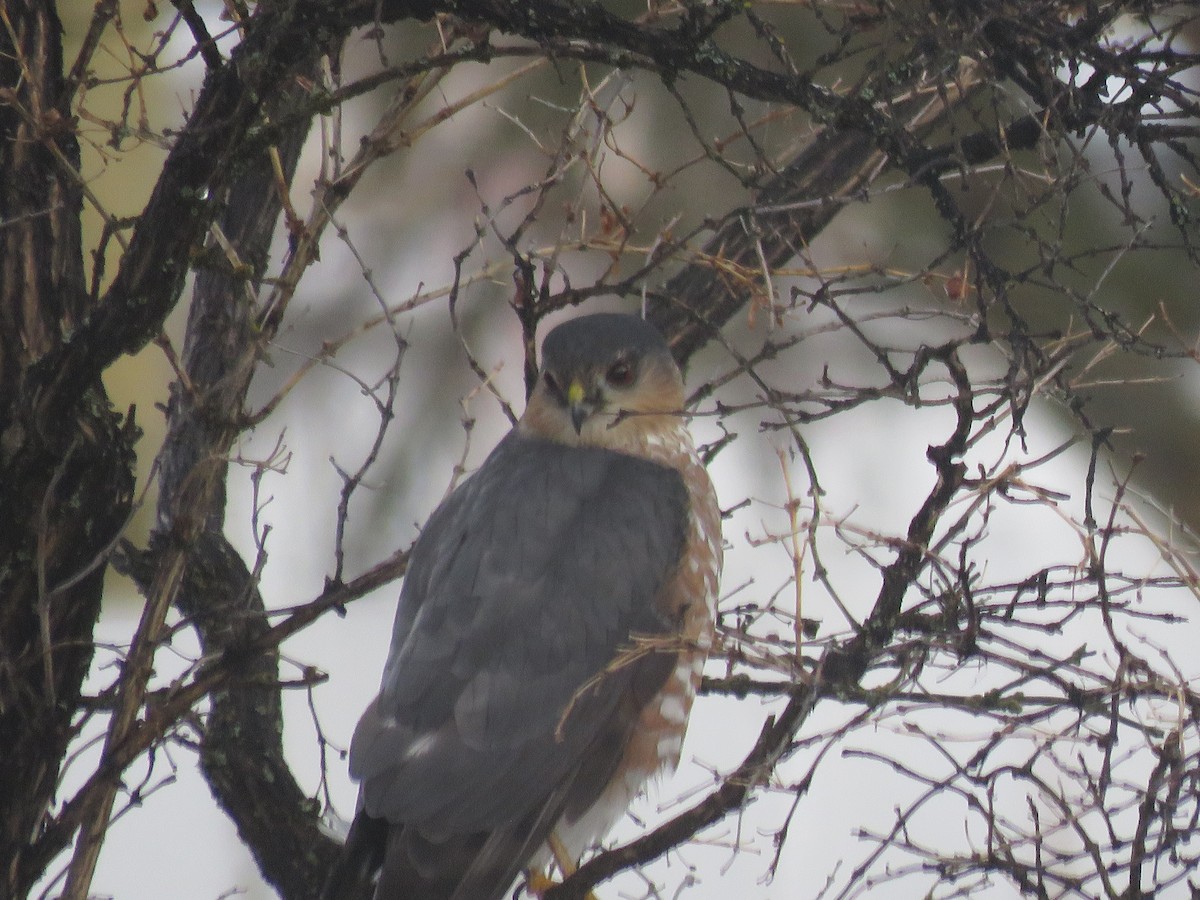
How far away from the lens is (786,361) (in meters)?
7.40

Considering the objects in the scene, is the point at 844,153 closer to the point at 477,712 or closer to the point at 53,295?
the point at 477,712

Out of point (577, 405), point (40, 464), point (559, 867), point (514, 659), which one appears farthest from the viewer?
point (577, 405)

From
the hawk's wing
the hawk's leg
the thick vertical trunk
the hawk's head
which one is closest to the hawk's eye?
the hawk's head

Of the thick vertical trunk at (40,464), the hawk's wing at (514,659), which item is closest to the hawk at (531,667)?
the hawk's wing at (514,659)

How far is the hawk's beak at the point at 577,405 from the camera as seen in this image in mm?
3924

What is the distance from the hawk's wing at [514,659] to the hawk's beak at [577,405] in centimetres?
25

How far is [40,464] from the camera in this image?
2912mm

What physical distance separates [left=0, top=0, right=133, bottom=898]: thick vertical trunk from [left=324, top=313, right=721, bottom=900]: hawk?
2.29 feet

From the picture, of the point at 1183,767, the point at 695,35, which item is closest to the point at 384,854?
the point at 1183,767

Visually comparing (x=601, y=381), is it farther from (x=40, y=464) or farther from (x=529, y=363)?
(x=40, y=464)

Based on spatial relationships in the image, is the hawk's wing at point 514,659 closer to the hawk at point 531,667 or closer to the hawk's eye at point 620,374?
the hawk at point 531,667

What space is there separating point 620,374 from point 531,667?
1.03 metres

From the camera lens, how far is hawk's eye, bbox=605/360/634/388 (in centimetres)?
400

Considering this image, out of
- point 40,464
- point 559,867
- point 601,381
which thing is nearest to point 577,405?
point 601,381
